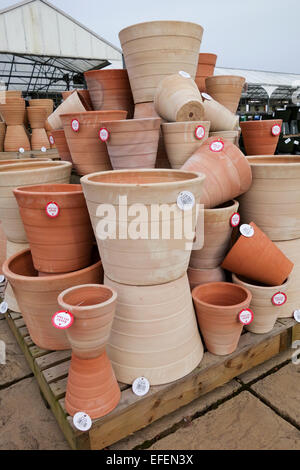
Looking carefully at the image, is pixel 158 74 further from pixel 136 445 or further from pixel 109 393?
pixel 136 445

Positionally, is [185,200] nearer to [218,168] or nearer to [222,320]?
[218,168]

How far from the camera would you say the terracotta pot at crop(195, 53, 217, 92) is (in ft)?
7.17

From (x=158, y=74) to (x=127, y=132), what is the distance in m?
0.48

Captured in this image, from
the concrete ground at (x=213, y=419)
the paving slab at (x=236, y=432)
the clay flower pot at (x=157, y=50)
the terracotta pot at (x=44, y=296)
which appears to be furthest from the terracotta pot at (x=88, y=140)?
the paving slab at (x=236, y=432)

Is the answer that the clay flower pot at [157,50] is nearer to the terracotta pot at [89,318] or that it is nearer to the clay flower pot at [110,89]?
the clay flower pot at [110,89]

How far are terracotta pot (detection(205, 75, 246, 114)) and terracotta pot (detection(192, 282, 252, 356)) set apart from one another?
123 centimetres

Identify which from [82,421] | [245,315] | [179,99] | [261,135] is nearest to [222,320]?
[245,315]

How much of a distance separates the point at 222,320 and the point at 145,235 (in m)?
0.59

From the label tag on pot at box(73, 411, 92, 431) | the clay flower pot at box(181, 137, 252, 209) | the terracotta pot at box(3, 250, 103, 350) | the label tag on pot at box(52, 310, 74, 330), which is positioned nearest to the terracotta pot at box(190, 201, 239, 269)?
the clay flower pot at box(181, 137, 252, 209)

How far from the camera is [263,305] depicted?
5.41 ft

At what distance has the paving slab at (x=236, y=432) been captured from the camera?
4.24 ft

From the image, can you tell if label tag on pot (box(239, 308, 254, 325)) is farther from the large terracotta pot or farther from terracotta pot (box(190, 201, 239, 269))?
the large terracotta pot

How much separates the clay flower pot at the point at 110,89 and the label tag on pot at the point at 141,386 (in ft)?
5.21

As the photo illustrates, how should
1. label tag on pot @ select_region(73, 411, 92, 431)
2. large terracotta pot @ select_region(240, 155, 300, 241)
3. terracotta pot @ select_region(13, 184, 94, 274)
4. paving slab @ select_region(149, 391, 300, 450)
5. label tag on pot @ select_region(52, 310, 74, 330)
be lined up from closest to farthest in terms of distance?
label tag on pot @ select_region(52, 310, 74, 330)
label tag on pot @ select_region(73, 411, 92, 431)
paving slab @ select_region(149, 391, 300, 450)
terracotta pot @ select_region(13, 184, 94, 274)
large terracotta pot @ select_region(240, 155, 300, 241)
